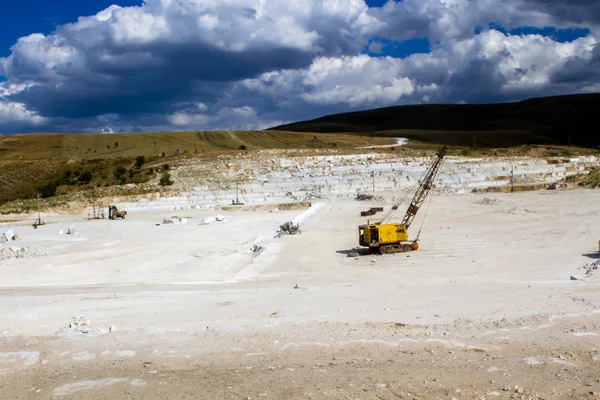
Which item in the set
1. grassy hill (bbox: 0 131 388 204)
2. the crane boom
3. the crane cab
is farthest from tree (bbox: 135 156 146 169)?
the crane cab

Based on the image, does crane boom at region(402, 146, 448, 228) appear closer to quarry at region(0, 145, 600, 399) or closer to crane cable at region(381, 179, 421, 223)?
Answer: quarry at region(0, 145, 600, 399)

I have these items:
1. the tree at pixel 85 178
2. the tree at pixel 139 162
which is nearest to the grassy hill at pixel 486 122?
the tree at pixel 139 162

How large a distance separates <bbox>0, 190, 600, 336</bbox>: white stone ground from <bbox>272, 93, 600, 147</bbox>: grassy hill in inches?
2687

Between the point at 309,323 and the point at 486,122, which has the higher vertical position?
the point at 486,122

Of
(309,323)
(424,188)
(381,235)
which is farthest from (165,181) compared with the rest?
(309,323)

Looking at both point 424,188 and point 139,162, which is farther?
point 139,162

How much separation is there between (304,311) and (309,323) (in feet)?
3.73

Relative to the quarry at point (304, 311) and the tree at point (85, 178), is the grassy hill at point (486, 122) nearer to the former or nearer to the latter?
the tree at point (85, 178)

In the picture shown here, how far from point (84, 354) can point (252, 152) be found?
51972 millimetres

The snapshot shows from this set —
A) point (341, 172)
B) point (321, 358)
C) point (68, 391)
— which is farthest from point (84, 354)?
point (341, 172)

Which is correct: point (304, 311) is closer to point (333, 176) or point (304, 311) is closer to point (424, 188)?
point (424, 188)

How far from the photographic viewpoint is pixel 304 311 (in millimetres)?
12188

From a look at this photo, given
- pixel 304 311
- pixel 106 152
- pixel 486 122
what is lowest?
pixel 304 311

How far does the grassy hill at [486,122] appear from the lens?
337 feet
